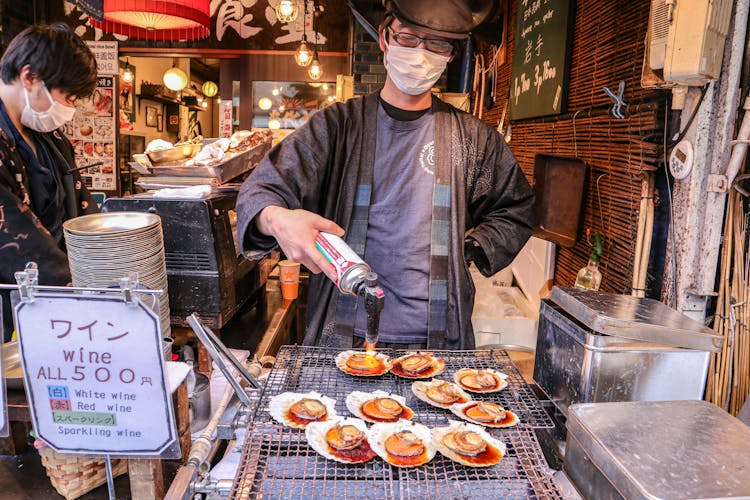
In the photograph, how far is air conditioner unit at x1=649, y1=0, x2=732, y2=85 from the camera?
6.59 feet

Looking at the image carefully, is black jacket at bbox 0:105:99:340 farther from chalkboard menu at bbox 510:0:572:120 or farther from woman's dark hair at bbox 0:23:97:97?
chalkboard menu at bbox 510:0:572:120

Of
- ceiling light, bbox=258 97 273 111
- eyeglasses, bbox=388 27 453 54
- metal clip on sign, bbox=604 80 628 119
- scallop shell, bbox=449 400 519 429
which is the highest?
ceiling light, bbox=258 97 273 111

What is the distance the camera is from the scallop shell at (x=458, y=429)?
1435 millimetres

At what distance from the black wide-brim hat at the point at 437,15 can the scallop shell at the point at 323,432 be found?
1.62 m

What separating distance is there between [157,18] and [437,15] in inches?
88.2

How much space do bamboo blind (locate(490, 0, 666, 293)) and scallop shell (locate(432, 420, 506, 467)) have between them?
5.82ft

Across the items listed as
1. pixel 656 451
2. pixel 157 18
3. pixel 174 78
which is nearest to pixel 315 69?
pixel 174 78

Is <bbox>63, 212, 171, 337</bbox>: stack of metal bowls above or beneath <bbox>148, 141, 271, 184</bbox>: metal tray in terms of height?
beneath

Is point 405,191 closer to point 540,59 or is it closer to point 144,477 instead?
point 144,477

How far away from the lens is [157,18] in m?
3.57

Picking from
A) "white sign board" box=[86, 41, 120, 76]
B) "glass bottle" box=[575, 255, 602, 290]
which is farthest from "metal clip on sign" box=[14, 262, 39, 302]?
"white sign board" box=[86, 41, 120, 76]

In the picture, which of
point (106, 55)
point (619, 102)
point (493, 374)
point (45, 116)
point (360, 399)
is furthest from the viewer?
point (106, 55)

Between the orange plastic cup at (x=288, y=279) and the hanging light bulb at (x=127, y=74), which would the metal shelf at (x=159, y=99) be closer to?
the hanging light bulb at (x=127, y=74)

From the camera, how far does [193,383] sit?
1.85 m
